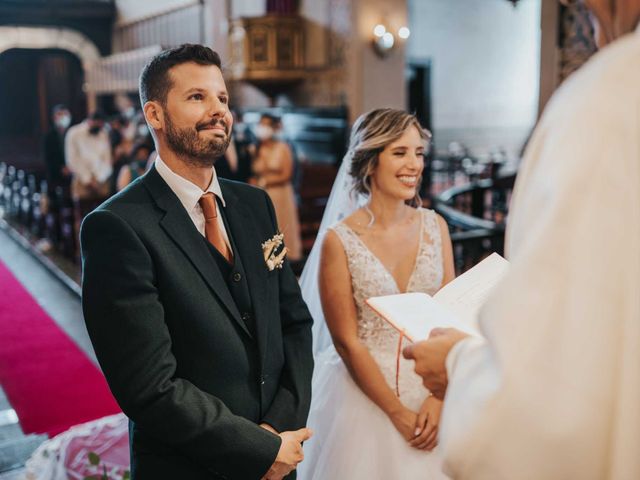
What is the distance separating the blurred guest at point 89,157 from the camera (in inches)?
372

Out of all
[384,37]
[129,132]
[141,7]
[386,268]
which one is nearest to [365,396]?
[386,268]

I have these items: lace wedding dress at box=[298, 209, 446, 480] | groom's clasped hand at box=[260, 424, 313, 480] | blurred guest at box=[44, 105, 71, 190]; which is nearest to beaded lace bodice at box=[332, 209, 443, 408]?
lace wedding dress at box=[298, 209, 446, 480]

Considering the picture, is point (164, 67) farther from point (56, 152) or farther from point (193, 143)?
point (56, 152)

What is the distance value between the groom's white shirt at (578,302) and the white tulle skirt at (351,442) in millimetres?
1244

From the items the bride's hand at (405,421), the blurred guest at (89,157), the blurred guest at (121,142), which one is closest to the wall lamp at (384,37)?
the blurred guest at (121,142)

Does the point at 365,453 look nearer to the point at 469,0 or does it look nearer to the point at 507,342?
the point at 507,342

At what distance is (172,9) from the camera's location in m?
16.8

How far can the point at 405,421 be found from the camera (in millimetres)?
2318

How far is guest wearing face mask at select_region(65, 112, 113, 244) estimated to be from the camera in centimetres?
945

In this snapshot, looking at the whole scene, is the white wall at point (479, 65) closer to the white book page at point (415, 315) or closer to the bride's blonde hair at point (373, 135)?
the bride's blonde hair at point (373, 135)

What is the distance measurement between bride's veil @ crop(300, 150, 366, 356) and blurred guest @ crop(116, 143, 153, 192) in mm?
3791

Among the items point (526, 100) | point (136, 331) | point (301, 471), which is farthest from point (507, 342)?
point (526, 100)

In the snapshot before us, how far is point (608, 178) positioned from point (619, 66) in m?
0.17

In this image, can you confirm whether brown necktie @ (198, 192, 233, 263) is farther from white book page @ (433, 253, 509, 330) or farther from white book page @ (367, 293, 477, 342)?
white book page @ (433, 253, 509, 330)
